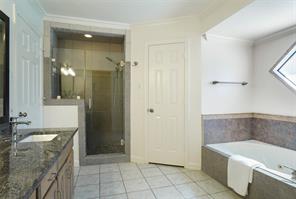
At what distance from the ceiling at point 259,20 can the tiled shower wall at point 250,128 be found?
1306 mm

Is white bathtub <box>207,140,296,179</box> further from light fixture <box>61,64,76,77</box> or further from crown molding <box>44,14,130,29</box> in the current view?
light fixture <box>61,64,76,77</box>

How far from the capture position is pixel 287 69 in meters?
2.70

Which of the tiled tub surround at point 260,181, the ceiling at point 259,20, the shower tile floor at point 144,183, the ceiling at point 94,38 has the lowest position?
the shower tile floor at point 144,183

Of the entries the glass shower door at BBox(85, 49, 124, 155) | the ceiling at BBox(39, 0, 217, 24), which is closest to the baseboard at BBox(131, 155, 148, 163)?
the glass shower door at BBox(85, 49, 124, 155)

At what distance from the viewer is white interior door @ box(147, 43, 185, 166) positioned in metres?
2.91

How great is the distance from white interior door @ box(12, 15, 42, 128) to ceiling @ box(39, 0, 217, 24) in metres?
0.55

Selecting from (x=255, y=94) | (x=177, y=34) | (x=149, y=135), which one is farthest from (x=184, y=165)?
(x=177, y=34)

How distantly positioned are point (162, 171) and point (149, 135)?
2.03 feet

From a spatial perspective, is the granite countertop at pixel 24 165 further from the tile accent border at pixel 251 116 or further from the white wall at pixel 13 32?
the tile accent border at pixel 251 116

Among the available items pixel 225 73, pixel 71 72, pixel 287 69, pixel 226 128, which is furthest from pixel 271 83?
pixel 71 72

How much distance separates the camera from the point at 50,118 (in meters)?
2.85

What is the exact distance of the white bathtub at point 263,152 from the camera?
2.42 metres

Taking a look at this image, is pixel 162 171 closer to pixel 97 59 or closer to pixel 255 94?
pixel 255 94

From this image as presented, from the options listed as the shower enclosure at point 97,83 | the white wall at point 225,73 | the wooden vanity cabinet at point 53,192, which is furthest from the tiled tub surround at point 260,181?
the wooden vanity cabinet at point 53,192
